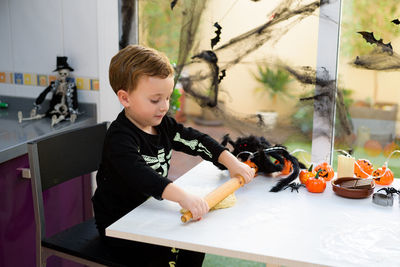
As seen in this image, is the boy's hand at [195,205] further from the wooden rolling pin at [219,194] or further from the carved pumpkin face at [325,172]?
the carved pumpkin face at [325,172]

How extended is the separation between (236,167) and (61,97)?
106cm

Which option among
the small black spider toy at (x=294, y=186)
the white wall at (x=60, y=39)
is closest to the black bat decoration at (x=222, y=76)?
the white wall at (x=60, y=39)

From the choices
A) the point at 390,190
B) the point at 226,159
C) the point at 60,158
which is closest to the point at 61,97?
the point at 60,158

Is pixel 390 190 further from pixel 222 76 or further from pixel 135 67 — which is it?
pixel 222 76

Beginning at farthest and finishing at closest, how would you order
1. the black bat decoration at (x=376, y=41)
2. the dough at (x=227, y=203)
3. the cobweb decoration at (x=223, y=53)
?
the cobweb decoration at (x=223, y=53) < the black bat decoration at (x=376, y=41) < the dough at (x=227, y=203)

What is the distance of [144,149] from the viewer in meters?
1.27

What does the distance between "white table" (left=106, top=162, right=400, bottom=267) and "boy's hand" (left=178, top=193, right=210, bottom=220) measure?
0.02 m

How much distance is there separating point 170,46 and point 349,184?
1.05 metres

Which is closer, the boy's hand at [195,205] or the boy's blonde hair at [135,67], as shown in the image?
the boy's hand at [195,205]

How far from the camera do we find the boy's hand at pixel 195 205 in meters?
1.05

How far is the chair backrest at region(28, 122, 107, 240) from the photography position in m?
1.35

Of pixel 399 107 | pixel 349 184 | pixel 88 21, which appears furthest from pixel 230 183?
pixel 88 21

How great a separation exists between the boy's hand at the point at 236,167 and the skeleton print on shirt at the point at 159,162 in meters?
0.16

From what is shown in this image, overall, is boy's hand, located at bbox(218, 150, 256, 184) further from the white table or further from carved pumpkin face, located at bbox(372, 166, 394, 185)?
carved pumpkin face, located at bbox(372, 166, 394, 185)
